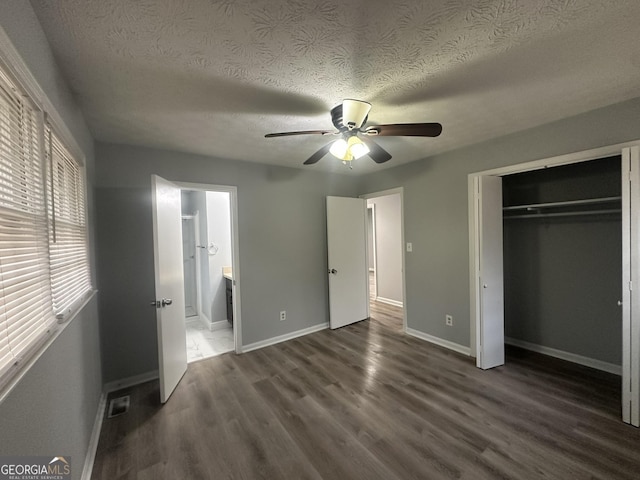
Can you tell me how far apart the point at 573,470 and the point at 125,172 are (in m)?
4.06

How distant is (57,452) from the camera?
→ 3.73 ft

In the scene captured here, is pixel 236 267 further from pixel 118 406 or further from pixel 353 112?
pixel 353 112

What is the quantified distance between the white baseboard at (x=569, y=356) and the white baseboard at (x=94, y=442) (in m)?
4.10

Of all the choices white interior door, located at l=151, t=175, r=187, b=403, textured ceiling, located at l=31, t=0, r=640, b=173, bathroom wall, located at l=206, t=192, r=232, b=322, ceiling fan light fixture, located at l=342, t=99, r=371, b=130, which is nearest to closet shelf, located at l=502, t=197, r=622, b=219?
textured ceiling, located at l=31, t=0, r=640, b=173

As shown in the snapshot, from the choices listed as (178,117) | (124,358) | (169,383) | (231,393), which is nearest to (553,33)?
(178,117)

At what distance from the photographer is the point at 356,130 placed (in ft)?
6.28

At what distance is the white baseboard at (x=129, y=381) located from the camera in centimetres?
249

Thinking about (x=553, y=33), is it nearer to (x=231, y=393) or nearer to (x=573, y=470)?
(x=573, y=470)

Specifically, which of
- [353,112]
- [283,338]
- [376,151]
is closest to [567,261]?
[376,151]

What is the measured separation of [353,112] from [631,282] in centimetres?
231

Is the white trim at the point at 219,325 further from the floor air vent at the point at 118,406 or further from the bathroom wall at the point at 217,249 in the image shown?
the floor air vent at the point at 118,406

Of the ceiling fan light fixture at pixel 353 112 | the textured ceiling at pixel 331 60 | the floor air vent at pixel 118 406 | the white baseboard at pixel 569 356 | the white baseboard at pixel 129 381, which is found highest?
the textured ceiling at pixel 331 60

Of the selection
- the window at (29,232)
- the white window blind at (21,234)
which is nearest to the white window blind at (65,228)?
the window at (29,232)

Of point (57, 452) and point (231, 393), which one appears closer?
point (57, 452)
